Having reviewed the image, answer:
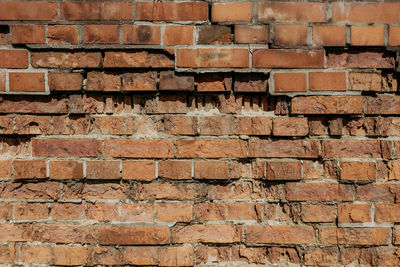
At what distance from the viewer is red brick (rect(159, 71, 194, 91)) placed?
1.31m

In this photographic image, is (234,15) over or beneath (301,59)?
over

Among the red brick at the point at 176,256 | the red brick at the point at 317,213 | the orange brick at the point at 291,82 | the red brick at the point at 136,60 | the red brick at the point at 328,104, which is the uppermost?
the red brick at the point at 136,60

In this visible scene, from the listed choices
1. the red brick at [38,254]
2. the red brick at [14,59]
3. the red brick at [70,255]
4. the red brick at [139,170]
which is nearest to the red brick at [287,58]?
the red brick at [139,170]

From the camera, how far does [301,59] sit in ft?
4.26

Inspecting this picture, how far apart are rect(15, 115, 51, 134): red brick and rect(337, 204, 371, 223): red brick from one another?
4.34ft

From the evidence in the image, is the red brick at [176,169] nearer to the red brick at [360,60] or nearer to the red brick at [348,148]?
the red brick at [348,148]

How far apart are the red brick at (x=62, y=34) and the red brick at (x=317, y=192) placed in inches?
43.6

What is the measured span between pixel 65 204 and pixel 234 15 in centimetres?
109

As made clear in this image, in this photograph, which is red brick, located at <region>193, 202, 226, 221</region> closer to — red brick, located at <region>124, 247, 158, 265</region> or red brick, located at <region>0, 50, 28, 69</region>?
red brick, located at <region>124, 247, 158, 265</region>

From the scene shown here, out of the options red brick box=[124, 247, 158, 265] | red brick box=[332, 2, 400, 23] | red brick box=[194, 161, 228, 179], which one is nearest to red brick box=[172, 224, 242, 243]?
red brick box=[124, 247, 158, 265]

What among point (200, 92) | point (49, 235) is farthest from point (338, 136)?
point (49, 235)

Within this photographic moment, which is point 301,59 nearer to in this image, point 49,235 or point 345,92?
point 345,92

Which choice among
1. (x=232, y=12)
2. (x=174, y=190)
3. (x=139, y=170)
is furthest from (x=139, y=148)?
(x=232, y=12)

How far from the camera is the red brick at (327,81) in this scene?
1.31 meters
